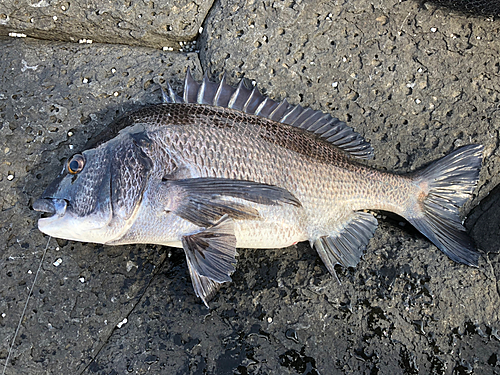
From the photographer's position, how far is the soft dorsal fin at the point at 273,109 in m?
2.59

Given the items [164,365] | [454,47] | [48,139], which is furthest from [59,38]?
[454,47]

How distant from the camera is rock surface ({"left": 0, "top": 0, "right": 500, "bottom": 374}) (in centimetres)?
232

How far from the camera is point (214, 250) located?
2.23 metres

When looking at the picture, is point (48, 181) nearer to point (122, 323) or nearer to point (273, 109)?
point (122, 323)

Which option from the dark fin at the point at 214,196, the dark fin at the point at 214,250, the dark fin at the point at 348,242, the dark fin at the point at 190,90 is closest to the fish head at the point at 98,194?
the dark fin at the point at 214,196

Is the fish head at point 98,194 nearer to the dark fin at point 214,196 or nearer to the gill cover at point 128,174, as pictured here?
the gill cover at point 128,174

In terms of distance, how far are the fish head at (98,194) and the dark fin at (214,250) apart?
0.38 meters

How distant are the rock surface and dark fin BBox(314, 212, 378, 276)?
97mm

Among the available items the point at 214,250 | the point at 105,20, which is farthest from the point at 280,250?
the point at 105,20

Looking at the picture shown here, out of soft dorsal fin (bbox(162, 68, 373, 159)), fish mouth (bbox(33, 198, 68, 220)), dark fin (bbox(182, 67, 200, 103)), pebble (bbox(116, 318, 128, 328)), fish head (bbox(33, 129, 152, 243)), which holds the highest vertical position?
soft dorsal fin (bbox(162, 68, 373, 159))

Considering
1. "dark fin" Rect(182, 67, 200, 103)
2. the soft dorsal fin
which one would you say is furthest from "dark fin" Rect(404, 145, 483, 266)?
"dark fin" Rect(182, 67, 200, 103)

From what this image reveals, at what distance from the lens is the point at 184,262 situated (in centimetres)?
263

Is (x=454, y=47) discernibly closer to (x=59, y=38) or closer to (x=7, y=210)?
(x=59, y=38)

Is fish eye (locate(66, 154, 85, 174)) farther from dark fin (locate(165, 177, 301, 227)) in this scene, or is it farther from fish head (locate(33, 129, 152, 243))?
dark fin (locate(165, 177, 301, 227))
